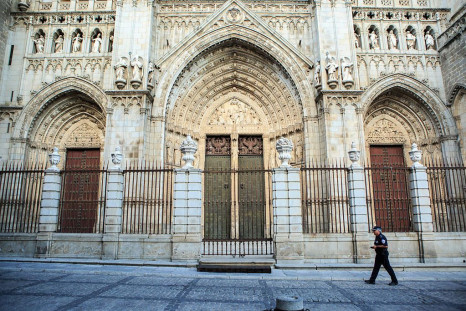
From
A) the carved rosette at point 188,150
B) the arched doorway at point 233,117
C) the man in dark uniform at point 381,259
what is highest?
the arched doorway at point 233,117

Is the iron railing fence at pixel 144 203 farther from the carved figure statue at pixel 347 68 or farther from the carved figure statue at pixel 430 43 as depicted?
the carved figure statue at pixel 430 43

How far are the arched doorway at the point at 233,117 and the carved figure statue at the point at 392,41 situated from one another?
5559 millimetres

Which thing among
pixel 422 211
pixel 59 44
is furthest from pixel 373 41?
pixel 59 44

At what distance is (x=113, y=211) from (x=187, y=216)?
2538 millimetres

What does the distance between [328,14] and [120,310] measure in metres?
15.6

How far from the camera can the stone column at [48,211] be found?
417 inches

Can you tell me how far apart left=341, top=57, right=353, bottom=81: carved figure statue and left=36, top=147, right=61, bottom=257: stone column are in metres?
12.6

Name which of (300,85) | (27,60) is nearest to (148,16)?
(27,60)

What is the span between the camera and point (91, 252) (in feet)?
34.5

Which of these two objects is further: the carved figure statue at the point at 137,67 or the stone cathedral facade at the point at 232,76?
the stone cathedral facade at the point at 232,76

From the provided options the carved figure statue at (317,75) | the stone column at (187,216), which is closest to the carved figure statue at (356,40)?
the carved figure statue at (317,75)

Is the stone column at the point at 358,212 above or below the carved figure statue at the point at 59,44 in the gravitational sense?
below

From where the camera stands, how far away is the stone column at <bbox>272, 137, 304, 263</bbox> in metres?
9.88

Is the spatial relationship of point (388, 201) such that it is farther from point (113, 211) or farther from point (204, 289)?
point (113, 211)
